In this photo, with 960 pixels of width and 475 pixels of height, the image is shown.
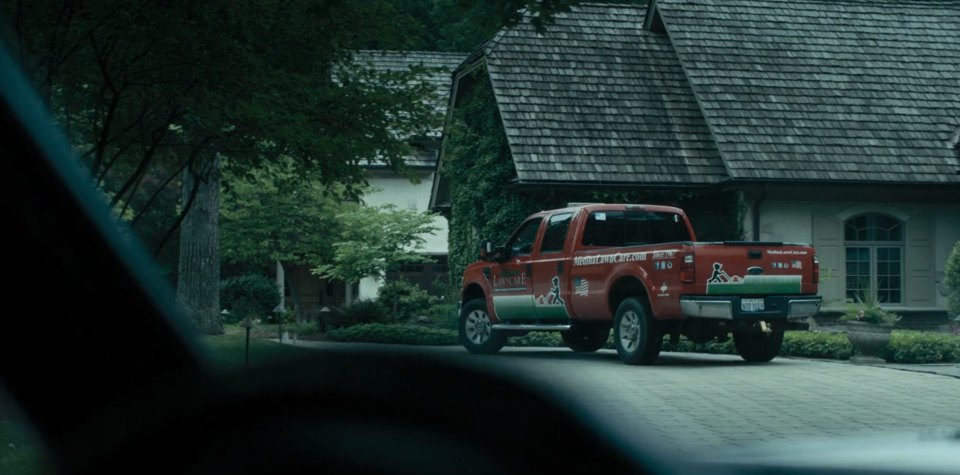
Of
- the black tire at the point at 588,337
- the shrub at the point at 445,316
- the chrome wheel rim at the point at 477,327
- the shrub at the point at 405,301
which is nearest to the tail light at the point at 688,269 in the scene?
the black tire at the point at 588,337

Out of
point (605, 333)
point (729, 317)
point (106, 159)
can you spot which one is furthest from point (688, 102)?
point (106, 159)

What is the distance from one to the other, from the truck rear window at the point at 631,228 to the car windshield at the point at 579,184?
35 mm

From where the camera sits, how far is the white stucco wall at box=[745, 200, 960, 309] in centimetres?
2567

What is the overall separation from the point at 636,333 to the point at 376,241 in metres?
18.9

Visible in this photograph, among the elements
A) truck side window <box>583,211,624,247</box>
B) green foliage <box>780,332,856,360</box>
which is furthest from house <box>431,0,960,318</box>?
truck side window <box>583,211,624,247</box>

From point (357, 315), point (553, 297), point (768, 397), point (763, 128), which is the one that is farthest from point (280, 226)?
point (768, 397)

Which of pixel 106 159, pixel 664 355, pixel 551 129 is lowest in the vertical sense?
pixel 664 355

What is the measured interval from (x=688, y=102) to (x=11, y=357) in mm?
26205

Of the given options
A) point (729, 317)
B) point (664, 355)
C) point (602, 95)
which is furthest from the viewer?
point (602, 95)

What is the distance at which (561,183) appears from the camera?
80.5 ft

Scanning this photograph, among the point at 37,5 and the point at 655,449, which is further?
the point at 37,5

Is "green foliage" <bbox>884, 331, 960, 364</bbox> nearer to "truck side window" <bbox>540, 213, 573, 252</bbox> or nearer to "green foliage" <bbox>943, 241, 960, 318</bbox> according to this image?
Answer: "truck side window" <bbox>540, 213, 573, 252</bbox>

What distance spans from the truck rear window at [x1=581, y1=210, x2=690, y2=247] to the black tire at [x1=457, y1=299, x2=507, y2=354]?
8.18 ft

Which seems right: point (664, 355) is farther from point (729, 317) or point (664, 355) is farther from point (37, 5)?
point (37, 5)
